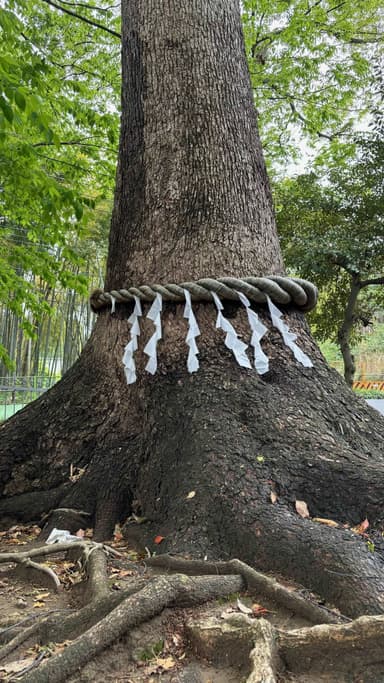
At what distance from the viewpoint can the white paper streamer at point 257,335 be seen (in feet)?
7.17

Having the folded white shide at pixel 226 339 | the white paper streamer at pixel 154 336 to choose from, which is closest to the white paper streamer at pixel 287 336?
the folded white shide at pixel 226 339

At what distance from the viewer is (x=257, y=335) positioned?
2.24 meters

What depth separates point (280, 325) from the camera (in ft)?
7.62

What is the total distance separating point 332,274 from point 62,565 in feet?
29.4

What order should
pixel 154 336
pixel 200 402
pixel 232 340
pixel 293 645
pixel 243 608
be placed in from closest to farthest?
pixel 293 645
pixel 243 608
pixel 200 402
pixel 232 340
pixel 154 336

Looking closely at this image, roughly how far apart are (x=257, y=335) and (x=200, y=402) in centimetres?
41

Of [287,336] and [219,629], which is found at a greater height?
[287,336]

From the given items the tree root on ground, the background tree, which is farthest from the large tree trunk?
the background tree

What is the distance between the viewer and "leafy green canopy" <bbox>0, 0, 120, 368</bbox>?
3.08 metres

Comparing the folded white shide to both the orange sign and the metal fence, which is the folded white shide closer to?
the metal fence

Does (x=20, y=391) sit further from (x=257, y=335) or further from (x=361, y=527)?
(x=361, y=527)

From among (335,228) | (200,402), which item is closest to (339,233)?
(335,228)

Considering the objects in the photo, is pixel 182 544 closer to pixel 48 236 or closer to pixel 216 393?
pixel 216 393

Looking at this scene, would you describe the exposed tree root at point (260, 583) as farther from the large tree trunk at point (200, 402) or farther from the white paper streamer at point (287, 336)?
the white paper streamer at point (287, 336)
